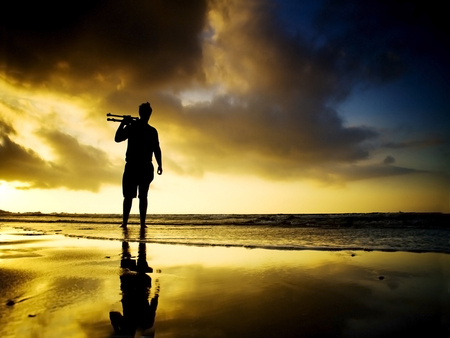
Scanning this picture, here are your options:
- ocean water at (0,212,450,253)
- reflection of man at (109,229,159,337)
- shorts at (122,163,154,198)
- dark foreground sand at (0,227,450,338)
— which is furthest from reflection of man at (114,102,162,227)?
reflection of man at (109,229,159,337)

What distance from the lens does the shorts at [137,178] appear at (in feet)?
20.6

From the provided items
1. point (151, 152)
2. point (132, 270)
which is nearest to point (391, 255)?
point (132, 270)

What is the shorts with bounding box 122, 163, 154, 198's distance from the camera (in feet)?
20.6

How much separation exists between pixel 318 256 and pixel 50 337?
2.56m

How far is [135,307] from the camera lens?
1372mm

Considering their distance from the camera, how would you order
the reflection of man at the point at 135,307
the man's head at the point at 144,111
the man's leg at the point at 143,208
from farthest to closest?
the man's head at the point at 144,111
the man's leg at the point at 143,208
the reflection of man at the point at 135,307

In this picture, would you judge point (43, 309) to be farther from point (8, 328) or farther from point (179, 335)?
point (179, 335)

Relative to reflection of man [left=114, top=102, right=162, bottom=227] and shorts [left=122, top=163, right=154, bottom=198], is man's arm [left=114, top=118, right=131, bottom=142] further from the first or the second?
shorts [left=122, top=163, right=154, bottom=198]

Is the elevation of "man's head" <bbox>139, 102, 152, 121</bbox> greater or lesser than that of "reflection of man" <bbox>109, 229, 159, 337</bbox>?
greater

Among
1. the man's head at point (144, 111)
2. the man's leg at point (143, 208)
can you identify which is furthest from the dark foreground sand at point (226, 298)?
the man's head at point (144, 111)

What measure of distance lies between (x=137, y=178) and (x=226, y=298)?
17.1 ft

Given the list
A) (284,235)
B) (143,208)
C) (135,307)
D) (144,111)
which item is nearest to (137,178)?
(143,208)

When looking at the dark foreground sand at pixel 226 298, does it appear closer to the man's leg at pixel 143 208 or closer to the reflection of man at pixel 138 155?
the man's leg at pixel 143 208

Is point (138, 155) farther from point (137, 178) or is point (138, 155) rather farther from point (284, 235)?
point (284, 235)
